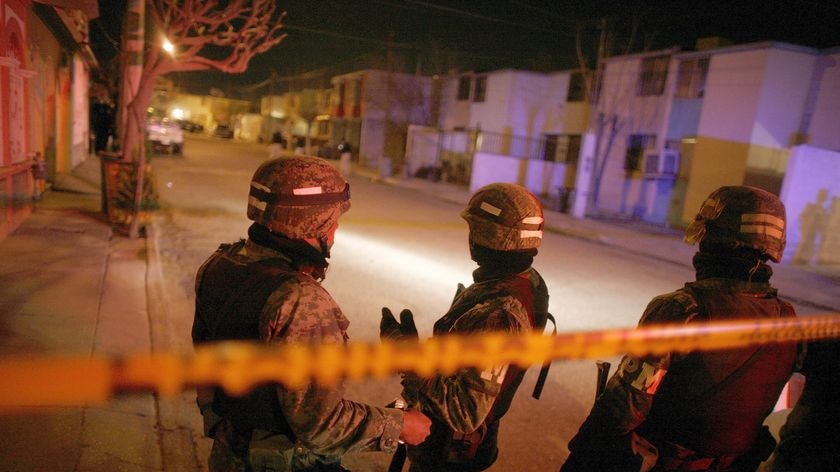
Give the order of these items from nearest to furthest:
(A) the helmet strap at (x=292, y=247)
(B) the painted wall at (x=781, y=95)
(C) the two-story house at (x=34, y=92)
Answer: (A) the helmet strap at (x=292, y=247) < (C) the two-story house at (x=34, y=92) < (B) the painted wall at (x=781, y=95)

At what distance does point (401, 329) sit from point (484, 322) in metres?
0.33

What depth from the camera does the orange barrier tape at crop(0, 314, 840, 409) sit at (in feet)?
3.43

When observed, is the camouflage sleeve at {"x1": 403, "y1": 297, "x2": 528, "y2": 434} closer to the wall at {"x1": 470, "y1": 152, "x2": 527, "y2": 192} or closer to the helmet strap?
the helmet strap

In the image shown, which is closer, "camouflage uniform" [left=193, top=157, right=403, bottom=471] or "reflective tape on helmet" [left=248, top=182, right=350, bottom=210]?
"camouflage uniform" [left=193, top=157, right=403, bottom=471]

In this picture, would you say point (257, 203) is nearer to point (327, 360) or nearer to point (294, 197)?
point (294, 197)

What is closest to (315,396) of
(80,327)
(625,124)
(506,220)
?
(506,220)

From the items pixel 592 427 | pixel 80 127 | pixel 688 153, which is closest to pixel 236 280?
pixel 592 427

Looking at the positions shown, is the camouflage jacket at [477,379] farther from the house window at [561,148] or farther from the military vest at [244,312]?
the house window at [561,148]

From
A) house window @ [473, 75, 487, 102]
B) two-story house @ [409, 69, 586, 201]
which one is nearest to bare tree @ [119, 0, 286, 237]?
two-story house @ [409, 69, 586, 201]

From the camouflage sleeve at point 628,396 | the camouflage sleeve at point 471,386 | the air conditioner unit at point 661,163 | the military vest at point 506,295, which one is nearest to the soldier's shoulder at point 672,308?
the camouflage sleeve at point 628,396

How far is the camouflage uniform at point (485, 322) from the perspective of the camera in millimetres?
1833

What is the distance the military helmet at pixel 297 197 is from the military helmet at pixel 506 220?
1.94 ft

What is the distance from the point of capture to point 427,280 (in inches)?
307

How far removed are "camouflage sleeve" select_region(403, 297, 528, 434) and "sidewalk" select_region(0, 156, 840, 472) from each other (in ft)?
6.56
